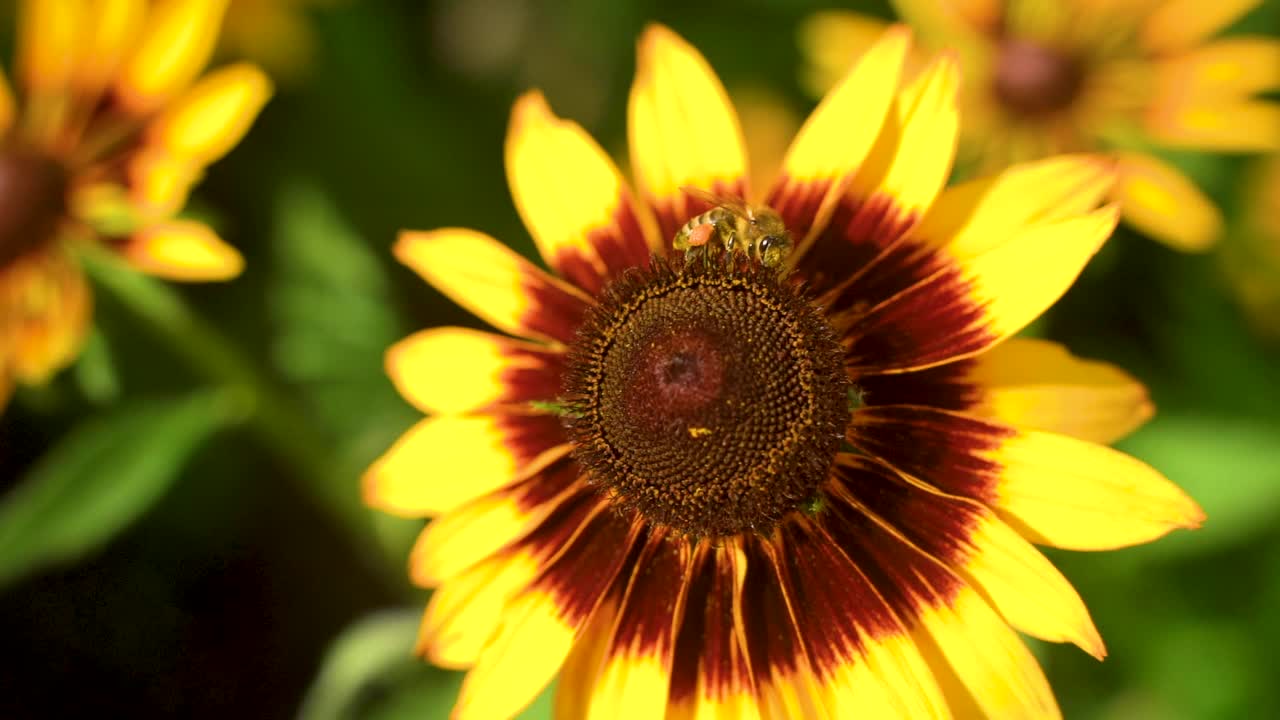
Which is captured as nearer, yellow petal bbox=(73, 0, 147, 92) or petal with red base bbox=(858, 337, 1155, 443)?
petal with red base bbox=(858, 337, 1155, 443)

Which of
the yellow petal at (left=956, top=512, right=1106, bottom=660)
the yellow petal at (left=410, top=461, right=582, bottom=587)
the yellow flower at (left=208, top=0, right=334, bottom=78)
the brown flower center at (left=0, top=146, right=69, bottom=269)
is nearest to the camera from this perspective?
the yellow petal at (left=956, top=512, right=1106, bottom=660)

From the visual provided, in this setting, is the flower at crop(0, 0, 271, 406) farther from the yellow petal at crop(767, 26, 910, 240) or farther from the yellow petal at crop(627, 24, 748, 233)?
the yellow petal at crop(767, 26, 910, 240)

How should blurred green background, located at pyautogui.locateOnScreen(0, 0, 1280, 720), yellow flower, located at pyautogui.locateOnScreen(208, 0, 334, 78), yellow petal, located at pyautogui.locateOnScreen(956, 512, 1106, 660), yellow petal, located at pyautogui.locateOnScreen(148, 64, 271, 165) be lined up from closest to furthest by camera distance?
yellow petal, located at pyautogui.locateOnScreen(956, 512, 1106, 660) → yellow petal, located at pyautogui.locateOnScreen(148, 64, 271, 165) → blurred green background, located at pyautogui.locateOnScreen(0, 0, 1280, 720) → yellow flower, located at pyautogui.locateOnScreen(208, 0, 334, 78)

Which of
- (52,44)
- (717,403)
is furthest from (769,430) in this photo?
(52,44)

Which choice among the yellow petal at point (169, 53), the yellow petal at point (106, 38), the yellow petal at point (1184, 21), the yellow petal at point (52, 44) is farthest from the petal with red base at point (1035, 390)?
the yellow petal at point (52, 44)

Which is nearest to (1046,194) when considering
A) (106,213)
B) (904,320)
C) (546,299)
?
(904,320)

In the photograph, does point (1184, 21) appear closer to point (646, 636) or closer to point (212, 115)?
point (646, 636)

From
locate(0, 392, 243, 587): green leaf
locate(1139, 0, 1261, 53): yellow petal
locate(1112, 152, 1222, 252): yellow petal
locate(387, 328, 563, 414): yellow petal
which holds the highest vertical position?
locate(1139, 0, 1261, 53): yellow petal

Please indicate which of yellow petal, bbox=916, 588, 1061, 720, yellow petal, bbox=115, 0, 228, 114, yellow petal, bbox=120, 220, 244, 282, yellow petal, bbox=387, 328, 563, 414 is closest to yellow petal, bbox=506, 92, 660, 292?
yellow petal, bbox=387, 328, 563, 414
